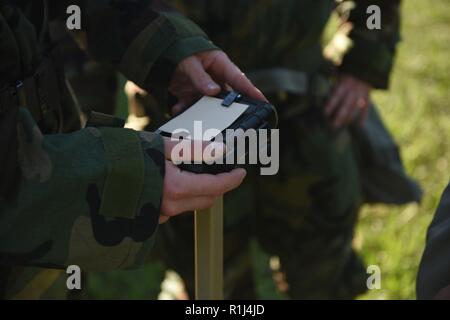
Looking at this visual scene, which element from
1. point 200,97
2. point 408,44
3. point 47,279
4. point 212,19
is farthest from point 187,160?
point 408,44

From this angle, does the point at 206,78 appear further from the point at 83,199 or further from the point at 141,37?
the point at 83,199

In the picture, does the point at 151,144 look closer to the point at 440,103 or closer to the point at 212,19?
the point at 212,19

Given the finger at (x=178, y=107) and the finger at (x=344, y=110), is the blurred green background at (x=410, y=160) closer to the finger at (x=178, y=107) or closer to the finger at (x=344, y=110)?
the finger at (x=344, y=110)

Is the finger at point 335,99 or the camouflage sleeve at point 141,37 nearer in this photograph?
the camouflage sleeve at point 141,37

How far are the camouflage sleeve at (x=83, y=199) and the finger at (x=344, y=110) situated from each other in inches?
43.4

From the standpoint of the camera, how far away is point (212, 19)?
2010mm

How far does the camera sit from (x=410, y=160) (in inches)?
123

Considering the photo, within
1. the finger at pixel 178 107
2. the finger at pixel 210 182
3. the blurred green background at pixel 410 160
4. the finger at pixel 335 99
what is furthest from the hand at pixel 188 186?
the blurred green background at pixel 410 160

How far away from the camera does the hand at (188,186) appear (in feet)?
3.84

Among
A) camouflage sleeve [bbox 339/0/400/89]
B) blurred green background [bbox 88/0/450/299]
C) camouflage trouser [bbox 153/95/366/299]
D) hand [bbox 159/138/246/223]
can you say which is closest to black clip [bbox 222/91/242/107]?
hand [bbox 159/138/246/223]

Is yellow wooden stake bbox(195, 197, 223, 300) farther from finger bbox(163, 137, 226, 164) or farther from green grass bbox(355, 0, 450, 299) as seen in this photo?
green grass bbox(355, 0, 450, 299)

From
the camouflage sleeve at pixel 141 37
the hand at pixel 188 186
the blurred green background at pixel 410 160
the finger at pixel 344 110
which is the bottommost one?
the blurred green background at pixel 410 160

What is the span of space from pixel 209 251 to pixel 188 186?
264 mm

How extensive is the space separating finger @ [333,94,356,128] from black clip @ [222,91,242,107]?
2.99ft
